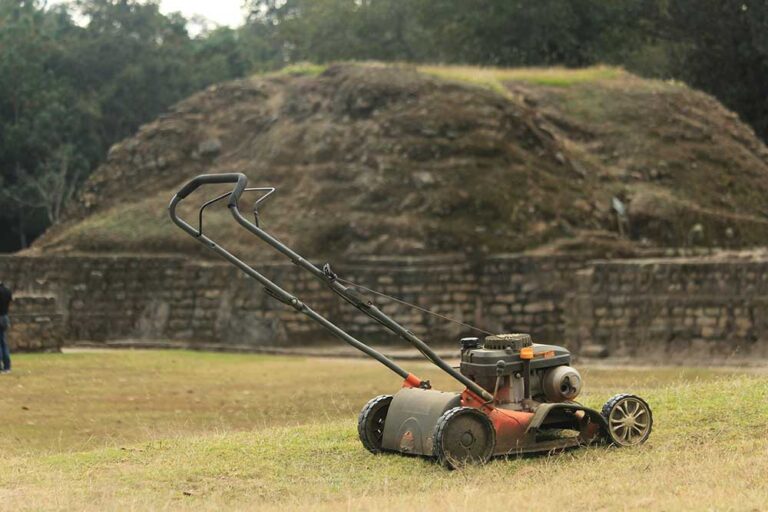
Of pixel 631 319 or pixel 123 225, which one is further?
→ pixel 123 225

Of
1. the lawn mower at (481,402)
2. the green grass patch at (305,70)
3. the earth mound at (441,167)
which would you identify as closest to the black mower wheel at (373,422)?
the lawn mower at (481,402)

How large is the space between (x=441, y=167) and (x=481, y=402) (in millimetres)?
19233

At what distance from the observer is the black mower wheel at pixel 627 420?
880 centimetres

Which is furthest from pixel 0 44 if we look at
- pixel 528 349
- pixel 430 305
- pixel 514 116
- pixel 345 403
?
pixel 528 349

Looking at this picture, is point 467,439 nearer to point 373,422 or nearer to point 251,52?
point 373,422

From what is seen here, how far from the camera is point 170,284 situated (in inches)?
1018

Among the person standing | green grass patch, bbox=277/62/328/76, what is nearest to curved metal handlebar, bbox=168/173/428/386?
the person standing

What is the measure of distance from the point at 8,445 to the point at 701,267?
12.2 meters

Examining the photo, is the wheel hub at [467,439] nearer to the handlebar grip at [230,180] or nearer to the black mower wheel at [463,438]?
the black mower wheel at [463,438]

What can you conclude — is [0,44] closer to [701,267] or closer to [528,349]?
[701,267]

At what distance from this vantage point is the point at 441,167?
2766cm

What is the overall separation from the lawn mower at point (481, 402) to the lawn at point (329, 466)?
15cm

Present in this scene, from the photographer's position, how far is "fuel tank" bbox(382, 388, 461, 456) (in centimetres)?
859

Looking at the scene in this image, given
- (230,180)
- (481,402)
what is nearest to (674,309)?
(481,402)
